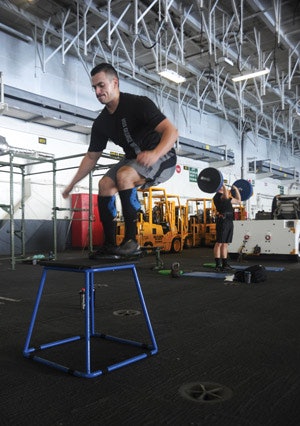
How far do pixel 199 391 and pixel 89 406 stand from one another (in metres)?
0.48

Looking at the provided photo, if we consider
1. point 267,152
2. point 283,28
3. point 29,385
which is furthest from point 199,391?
point 267,152

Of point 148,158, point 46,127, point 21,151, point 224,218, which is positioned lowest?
point 224,218

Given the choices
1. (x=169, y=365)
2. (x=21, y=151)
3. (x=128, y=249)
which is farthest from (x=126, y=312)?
(x=21, y=151)

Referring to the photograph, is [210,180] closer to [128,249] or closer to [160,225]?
[128,249]

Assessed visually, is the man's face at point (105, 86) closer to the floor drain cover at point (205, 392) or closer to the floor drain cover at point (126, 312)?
the floor drain cover at point (205, 392)

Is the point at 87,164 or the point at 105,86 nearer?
the point at 105,86

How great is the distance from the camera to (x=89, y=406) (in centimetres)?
149

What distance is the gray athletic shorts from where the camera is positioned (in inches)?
73.6

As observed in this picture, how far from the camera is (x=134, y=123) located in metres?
1.89

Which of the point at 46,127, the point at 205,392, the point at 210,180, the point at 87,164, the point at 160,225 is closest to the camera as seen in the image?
A: the point at 205,392

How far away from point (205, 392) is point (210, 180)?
7.14ft

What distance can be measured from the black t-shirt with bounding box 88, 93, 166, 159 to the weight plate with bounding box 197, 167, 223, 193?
1.57m

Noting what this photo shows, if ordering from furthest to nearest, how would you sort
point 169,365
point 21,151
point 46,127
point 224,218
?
point 46,127, point 21,151, point 224,218, point 169,365

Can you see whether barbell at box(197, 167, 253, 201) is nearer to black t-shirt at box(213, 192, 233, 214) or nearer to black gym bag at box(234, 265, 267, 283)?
black gym bag at box(234, 265, 267, 283)
